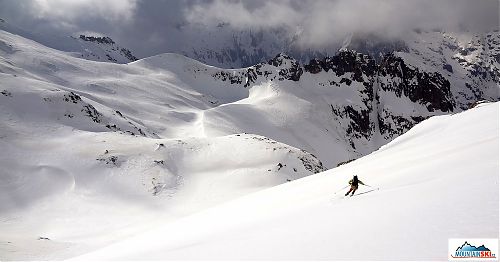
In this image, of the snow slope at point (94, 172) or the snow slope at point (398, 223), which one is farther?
the snow slope at point (94, 172)

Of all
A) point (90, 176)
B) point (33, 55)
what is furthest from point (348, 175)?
point (33, 55)

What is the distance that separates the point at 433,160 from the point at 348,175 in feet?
20.1

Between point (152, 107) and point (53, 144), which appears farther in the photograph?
point (152, 107)

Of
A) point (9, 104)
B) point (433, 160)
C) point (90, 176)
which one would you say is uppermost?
point (9, 104)

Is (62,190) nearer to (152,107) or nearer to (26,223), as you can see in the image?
(26,223)

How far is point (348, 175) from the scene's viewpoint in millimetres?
23984

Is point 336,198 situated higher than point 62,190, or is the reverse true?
point 62,190

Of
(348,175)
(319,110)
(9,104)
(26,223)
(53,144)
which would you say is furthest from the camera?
(319,110)

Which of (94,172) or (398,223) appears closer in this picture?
(398,223)

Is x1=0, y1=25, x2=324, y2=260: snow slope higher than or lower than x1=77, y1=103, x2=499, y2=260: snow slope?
higher

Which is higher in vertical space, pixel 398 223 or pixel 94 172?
pixel 94 172

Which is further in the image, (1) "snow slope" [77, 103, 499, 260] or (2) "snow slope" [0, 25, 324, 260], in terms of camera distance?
(2) "snow slope" [0, 25, 324, 260]

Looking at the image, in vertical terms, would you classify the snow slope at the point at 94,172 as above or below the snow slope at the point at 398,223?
above

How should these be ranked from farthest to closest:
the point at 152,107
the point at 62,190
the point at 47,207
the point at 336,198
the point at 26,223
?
the point at 152,107 → the point at 62,190 → the point at 47,207 → the point at 26,223 → the point at 336,198
